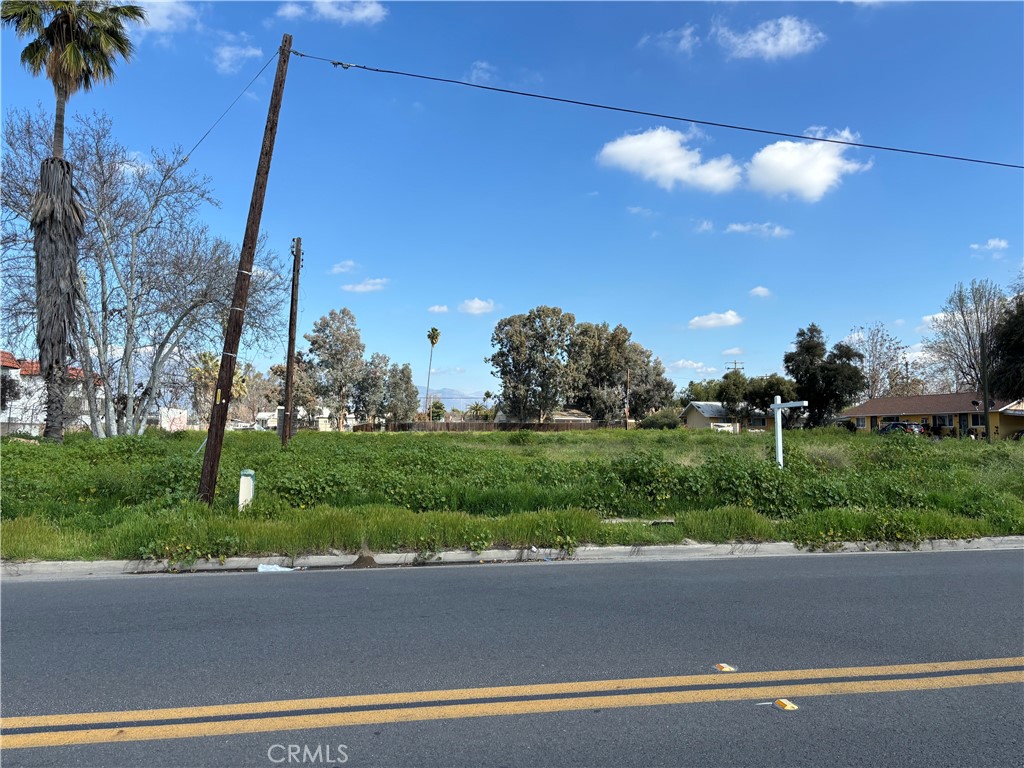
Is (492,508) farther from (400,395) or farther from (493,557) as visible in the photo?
(400,395)

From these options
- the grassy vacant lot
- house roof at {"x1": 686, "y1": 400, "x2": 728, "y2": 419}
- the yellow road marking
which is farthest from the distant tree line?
the yellow road marking

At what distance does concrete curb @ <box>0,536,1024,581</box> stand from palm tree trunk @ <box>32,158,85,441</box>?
58.5 feet

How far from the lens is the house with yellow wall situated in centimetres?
5341

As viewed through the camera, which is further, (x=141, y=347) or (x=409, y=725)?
(x=141, y=347)

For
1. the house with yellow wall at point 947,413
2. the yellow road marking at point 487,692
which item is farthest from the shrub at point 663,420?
the yellow road marking at point 487,692

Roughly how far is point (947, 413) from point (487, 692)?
66.2m

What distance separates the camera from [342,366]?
239 feet

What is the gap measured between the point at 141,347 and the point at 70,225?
Answer: 615cm

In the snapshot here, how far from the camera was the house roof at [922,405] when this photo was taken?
→ 5688 cm

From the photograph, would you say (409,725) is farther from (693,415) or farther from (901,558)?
(693,415)

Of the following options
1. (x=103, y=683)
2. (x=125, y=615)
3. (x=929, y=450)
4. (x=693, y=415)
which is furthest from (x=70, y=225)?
(x=693, y=415)

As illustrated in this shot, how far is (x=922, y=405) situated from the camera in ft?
200

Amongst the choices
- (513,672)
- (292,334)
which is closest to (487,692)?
(513,672)

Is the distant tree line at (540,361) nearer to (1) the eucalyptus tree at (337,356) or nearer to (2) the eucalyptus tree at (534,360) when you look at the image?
(2) the eucalyptus tree at (534,360)
